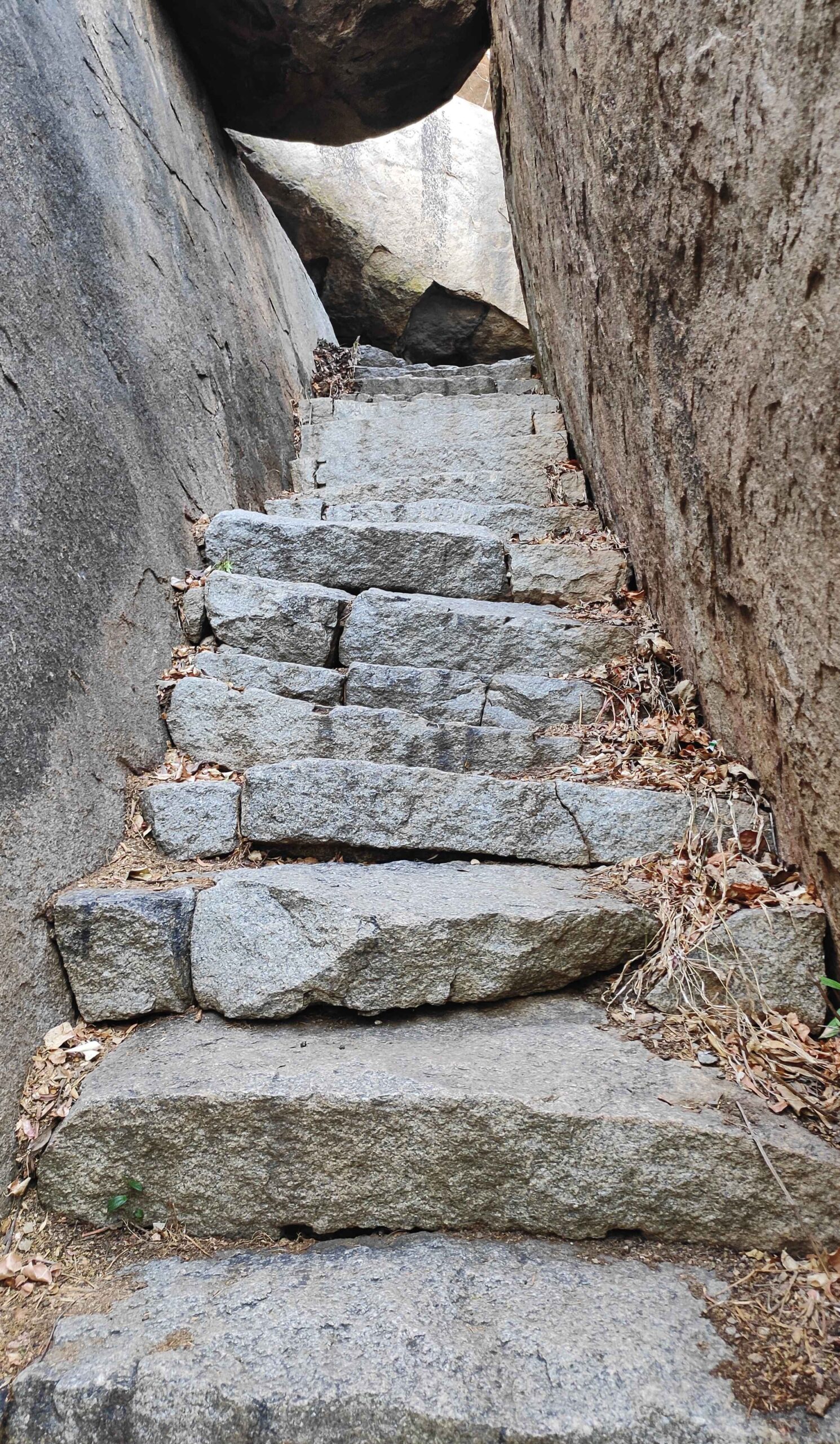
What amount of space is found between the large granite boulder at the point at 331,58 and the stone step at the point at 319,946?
437 centimetres

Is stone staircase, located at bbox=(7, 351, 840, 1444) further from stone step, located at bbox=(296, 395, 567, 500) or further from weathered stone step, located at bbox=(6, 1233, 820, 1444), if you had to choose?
stone step, located at bbox=(296, 395, 567, 500)

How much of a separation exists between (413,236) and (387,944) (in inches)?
404

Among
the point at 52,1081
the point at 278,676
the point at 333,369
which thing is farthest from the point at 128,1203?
the point at 333,369

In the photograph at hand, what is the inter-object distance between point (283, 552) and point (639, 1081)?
2289 mm

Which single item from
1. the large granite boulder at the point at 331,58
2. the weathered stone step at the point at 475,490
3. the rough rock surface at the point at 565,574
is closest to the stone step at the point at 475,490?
the weathered stone step at the point at 475,490

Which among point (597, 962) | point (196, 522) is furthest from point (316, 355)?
point (597, 962)

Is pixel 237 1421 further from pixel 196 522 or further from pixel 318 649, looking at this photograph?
pixel 196 522

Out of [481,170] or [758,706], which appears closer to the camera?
[758,706]

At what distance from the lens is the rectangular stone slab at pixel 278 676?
2656 millimetres

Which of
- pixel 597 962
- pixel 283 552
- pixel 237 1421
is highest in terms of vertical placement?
pixel 283 552

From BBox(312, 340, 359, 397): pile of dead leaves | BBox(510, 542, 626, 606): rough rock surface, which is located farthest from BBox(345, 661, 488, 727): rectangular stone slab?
BBox(312, 340, 359, 397): pile of dead leaves

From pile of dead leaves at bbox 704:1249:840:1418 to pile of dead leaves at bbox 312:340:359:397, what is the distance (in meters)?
6.17

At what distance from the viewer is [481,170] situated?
414 inches

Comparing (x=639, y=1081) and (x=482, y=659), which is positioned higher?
(x=482, y=659)
